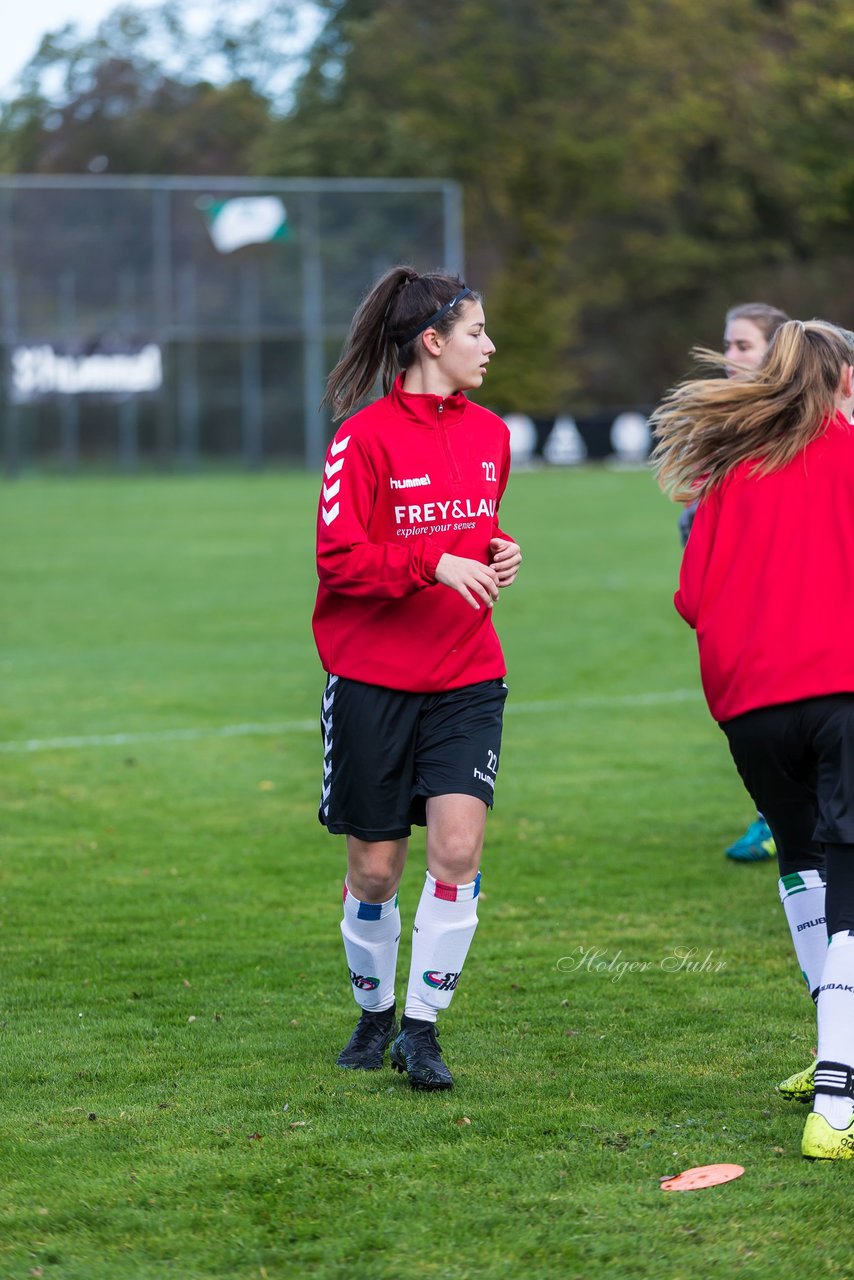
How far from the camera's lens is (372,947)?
15.4ft

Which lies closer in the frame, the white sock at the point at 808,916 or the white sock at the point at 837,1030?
the white sock at the point at 837,1030

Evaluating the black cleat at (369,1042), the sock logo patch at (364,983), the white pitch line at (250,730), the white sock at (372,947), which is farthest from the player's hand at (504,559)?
the white pitch line at (250,730)

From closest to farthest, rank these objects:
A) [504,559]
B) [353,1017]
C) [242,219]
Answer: [504,559], [353,1017], [242,219]

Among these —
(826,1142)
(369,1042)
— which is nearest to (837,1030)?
(826,1142)

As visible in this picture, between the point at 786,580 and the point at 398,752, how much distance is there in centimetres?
113

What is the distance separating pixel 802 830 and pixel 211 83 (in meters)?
70.0

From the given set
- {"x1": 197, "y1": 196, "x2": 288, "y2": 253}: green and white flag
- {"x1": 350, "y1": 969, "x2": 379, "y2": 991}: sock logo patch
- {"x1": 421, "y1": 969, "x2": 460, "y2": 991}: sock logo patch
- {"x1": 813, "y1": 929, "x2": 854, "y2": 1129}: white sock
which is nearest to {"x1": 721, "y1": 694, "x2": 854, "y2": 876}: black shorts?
{"x1": 813, "y1": 929, "x2": 854, "y2": 1129}: white sock

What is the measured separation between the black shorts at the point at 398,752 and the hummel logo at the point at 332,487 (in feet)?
1.47

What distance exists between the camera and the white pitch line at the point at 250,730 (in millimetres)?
10320

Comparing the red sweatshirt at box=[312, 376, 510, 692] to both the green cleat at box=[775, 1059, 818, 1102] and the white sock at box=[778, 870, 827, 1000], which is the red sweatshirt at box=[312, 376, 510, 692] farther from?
the green cleat at box=[775, 1059, 818, 1102]

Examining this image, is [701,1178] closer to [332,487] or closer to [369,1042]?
[369,1042]

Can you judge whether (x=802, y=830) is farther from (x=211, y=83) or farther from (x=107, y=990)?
(x=211, y=83)

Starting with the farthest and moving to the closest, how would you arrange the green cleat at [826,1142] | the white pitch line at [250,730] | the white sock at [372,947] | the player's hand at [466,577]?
the white pitch line at [250,730]
the white sock at [372,947]
the player's hand at [466,577]
the green cleat at [826,1142]

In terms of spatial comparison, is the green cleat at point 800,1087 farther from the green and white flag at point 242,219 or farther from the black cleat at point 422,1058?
the green and white flag at point 242,219
